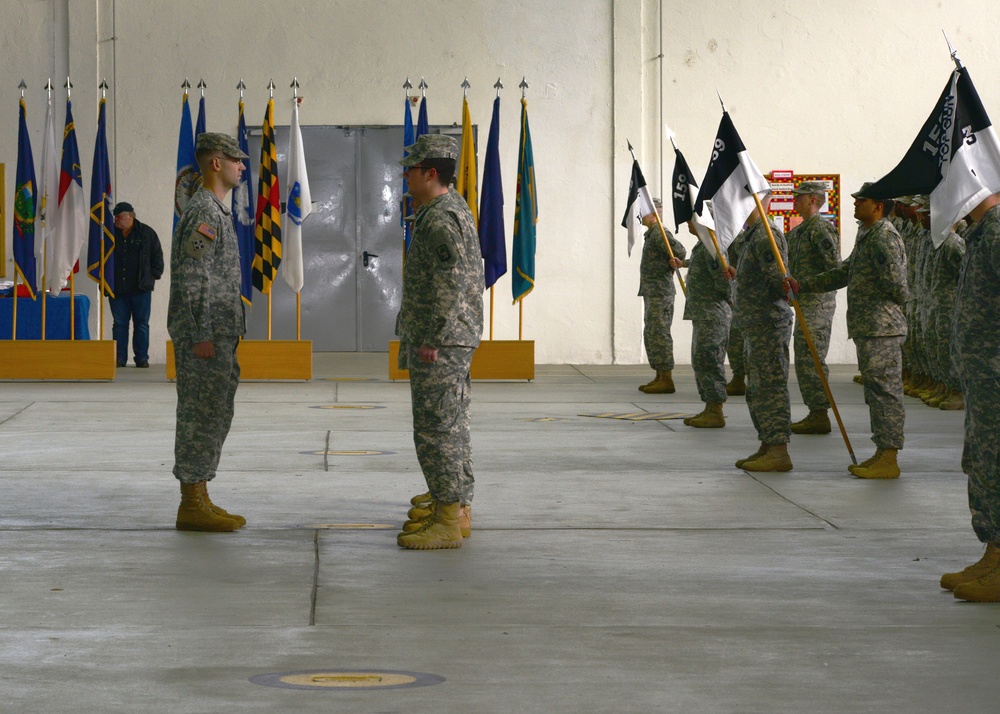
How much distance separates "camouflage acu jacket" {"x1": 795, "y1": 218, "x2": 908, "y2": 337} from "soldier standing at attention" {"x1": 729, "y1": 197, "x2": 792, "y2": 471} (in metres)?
0.44

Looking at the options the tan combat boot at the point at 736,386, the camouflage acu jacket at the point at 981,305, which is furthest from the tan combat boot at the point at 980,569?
the tan combat boot at the point at 736,386

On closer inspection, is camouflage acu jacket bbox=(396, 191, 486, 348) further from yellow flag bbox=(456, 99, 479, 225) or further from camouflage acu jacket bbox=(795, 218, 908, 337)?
yellow flag bbox=(456, 99, 479, 225)

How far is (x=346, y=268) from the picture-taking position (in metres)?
18.8

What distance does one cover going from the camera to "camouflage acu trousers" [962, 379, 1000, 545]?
16.6 ft

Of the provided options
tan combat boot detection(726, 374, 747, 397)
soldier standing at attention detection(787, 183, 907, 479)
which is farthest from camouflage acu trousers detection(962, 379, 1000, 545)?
tan combat boot detection(726, 374, 747, 397)

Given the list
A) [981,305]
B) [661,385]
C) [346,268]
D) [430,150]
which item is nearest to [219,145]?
[430,150]

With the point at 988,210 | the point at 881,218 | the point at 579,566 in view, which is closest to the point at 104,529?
the point at 579,566

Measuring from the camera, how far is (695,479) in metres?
8.23

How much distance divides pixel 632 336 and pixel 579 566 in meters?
12.9

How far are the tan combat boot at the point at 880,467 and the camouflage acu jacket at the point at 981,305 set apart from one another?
3099mm

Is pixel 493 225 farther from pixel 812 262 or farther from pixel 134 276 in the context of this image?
pixel 812 262

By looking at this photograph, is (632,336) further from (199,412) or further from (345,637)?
(345,637)

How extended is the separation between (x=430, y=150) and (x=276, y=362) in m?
9.53

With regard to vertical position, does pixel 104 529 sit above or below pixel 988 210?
below
